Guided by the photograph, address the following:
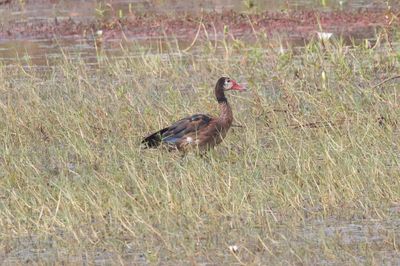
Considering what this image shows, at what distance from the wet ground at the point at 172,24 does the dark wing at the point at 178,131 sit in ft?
21.2

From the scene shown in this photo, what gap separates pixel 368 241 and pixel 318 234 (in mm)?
339

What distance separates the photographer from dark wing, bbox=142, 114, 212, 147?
29.3ft

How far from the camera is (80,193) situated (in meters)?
7.55

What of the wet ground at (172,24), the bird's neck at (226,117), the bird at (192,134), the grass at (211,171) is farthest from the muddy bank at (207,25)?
the bird at (192,134)

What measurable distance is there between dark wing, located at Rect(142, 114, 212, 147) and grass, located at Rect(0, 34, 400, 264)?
116 mm

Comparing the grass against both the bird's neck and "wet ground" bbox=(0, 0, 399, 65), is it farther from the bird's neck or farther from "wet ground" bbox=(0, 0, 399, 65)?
"wet ground" bbox=(0, 0, 399, 65)

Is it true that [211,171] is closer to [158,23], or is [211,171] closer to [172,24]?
[172,24]

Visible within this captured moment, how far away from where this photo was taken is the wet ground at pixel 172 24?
17188 mm

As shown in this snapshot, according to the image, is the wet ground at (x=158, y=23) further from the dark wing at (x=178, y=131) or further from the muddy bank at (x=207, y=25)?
the dark wing at (x=178, y=131)

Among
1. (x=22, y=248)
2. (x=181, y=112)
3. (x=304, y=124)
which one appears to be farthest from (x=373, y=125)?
(x=22, y=248)

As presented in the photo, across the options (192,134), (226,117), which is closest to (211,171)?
(192,134)

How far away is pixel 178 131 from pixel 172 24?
990 centimetres

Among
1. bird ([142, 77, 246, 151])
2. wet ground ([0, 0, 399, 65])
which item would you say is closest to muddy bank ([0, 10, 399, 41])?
wet ground ([0, 0, 399, 65])

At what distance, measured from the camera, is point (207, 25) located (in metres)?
18.5
